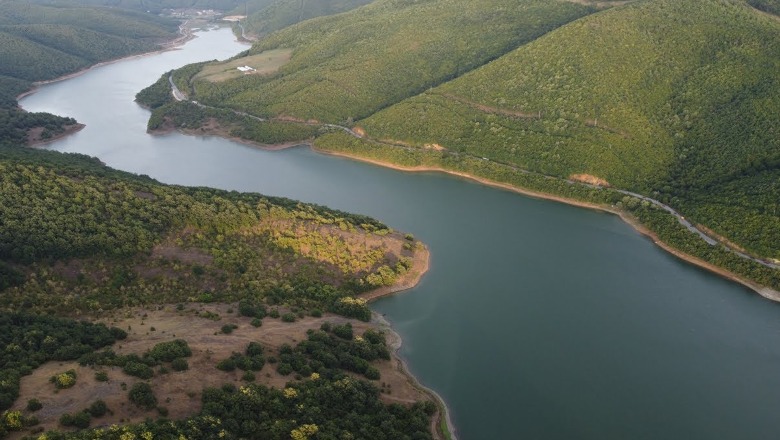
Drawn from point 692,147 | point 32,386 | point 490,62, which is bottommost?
point 32,386

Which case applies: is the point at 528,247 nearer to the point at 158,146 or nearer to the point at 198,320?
the point at 198,320

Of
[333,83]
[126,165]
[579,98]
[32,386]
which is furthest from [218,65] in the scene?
[32,386]

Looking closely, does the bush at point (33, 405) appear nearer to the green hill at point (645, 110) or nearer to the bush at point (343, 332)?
the bush at point (343, 332)

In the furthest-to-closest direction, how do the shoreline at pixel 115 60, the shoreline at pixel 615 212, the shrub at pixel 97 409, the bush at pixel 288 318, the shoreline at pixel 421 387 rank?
the shoreline at pixel 115 60 < the shoreline at pixel 615 212 < the bush at pixel 288 318 < the shoreline at pixel 421 387 < the shrub at pixel 97 409

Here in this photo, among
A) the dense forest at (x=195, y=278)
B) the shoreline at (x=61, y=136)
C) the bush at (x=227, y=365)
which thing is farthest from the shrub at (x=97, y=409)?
→ the shoreline at (x=61, y=136)

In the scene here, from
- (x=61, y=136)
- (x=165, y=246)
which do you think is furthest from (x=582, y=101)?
(x=61, y=136)

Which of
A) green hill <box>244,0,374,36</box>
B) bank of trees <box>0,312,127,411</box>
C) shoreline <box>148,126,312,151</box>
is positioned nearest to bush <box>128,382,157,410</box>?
bank of trees <box>0,312,127,411</box>
